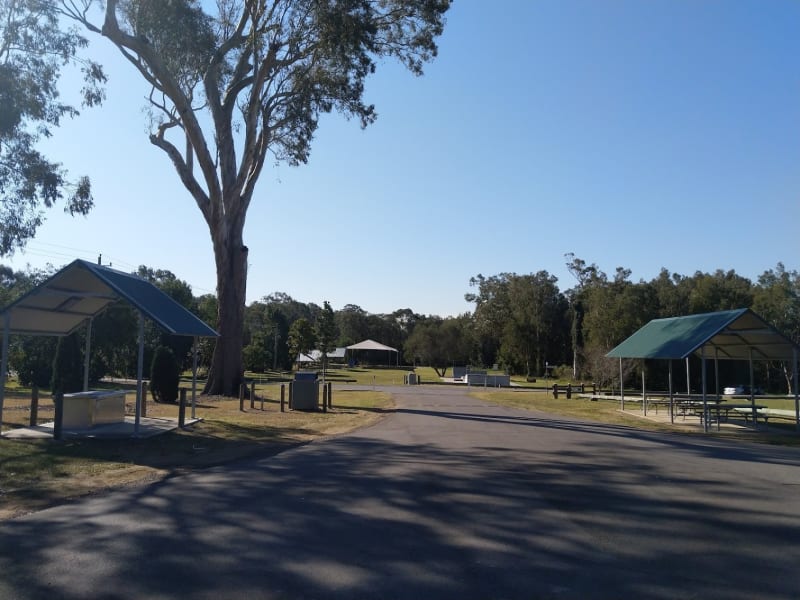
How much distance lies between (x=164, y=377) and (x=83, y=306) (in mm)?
8800

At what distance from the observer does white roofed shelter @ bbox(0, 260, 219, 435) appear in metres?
15.0

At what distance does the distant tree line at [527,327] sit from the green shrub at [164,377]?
365 inches

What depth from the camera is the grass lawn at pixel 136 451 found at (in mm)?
9977

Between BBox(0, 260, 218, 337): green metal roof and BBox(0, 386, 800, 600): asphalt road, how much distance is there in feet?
18.3

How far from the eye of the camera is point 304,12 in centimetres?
2719

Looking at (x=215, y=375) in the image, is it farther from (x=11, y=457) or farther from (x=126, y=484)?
(x=126, y=484)

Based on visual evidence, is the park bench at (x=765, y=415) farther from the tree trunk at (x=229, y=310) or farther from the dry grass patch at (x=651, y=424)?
the tree trunk at (x=229, y=310)

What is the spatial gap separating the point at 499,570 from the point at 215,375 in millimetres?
25405

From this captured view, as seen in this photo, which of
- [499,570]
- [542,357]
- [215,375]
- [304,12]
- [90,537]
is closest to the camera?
[499,570]

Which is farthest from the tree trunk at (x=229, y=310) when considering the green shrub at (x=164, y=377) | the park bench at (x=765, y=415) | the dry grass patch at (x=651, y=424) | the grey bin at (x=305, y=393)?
the park bench at (x=765, y=415)

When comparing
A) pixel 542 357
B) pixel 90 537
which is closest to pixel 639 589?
pixel 90 537

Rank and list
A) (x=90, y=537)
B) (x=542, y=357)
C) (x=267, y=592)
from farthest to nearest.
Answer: (x=542, y=357)
(x=90, y=537)
(x=267, y=592)

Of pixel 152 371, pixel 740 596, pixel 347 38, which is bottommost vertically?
pixel 740 596

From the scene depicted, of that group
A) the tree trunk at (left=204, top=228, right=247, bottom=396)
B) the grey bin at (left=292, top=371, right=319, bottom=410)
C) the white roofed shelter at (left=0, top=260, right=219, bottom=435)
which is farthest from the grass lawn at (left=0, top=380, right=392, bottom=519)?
the tree trunk at (left=204, top=228, right=247, bottom=396)
